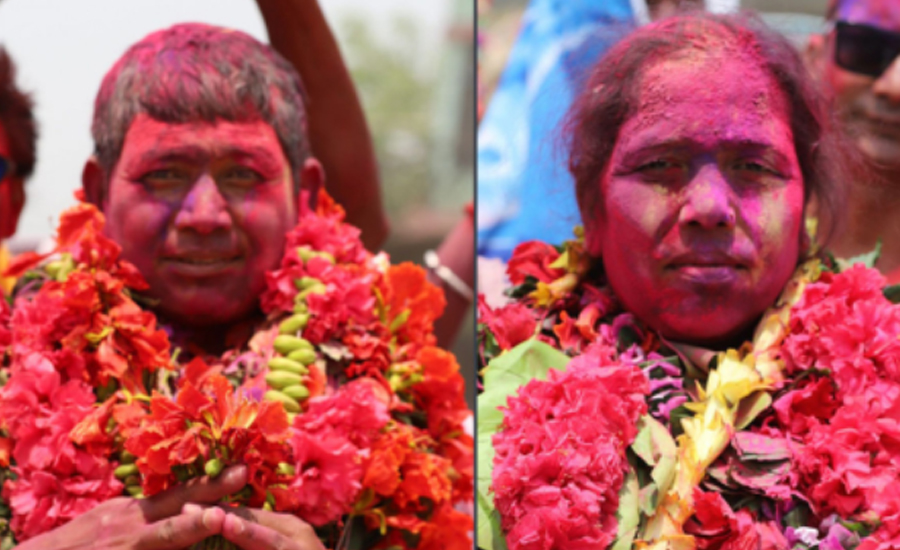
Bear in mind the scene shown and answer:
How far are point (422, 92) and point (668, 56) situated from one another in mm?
944

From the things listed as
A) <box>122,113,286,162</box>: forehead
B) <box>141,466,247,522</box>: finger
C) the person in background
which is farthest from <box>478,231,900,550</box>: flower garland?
the person in background

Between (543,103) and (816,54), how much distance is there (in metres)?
0.62

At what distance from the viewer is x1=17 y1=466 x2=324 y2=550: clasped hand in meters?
2.31

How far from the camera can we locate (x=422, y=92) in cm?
320

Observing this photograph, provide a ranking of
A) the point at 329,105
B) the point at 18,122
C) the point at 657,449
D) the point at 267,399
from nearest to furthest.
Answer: the point at 657,449 < the point at 267,399 < the point at 329,105 < the point at 18,122

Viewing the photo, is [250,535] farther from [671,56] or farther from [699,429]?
[671,56]

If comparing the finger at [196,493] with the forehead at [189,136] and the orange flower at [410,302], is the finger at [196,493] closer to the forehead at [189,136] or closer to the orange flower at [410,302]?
the orange flower at [410,302]

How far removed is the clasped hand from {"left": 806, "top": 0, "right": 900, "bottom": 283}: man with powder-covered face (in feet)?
4.56

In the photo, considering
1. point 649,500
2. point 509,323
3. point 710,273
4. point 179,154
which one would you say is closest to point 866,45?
point 710,273

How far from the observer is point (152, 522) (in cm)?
235

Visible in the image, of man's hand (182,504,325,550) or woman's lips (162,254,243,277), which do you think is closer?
man's hand (182,504,325,550)

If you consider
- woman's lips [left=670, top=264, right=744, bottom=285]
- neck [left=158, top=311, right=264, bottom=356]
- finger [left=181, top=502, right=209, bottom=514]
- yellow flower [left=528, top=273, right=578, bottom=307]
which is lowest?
finger [left=181, top=502, right=209, bottom=514]

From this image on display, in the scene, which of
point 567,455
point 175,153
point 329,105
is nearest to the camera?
point 567,455

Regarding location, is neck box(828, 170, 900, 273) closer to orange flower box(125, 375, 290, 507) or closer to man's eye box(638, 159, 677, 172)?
man's eye box(638, 159, 677, 172)
